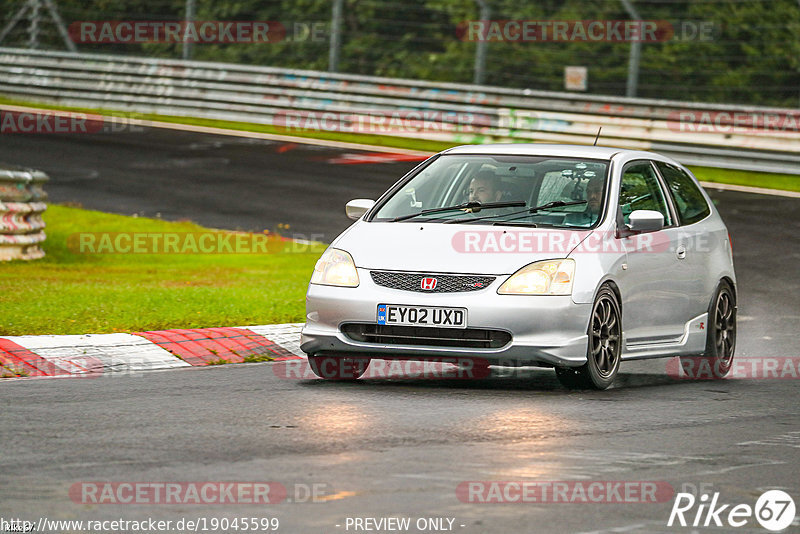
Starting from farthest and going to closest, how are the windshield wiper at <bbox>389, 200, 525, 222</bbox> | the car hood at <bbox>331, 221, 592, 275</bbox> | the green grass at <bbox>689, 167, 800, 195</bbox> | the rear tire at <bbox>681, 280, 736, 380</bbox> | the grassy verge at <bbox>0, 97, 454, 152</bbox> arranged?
the grassy verge at <bbox>0, 97, 454, 152</bbox> → the green grass at <bbox>689, 167, 800, 195</bbox> → the rear tire at <bbox>681, 280, 736, 380</bbox> → the windshield wiper at <bbox>389, 200, 525, 222</bbox> → the car hood at <bbox>331, 221, 592, 275</bbox>

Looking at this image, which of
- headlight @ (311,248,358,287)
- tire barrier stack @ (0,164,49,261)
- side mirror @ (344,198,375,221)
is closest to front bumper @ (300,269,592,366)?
headlight @ (311,248,358,287)

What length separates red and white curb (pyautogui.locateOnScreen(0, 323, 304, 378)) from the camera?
10.0 m

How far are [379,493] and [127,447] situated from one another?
4.95 feet

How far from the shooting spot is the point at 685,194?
11438 millimetres

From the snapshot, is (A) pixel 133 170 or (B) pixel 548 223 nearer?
(B) pixel 548 223

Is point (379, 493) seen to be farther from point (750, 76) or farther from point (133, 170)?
point (750, 76)

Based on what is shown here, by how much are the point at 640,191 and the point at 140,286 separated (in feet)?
18.7

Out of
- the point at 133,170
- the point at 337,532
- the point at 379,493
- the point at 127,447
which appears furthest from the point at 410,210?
the point at 133,170

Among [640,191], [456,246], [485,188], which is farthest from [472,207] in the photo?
[640,191]

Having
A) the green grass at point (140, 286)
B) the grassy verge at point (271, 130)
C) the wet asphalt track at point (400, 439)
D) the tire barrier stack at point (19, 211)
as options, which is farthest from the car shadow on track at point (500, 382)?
the grassy verge at point (271, 130)

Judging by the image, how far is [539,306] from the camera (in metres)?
9.20

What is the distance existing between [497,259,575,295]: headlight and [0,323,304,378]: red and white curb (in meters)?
2.50

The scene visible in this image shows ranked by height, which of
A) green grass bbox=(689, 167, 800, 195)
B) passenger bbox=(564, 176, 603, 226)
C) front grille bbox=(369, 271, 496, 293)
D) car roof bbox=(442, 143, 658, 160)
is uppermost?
car roof bbox=(442, 143, 658, 160)

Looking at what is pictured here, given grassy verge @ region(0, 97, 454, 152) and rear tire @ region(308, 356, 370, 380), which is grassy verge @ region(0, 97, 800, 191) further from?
rear tire @ region(308, 356, 370, 380)
